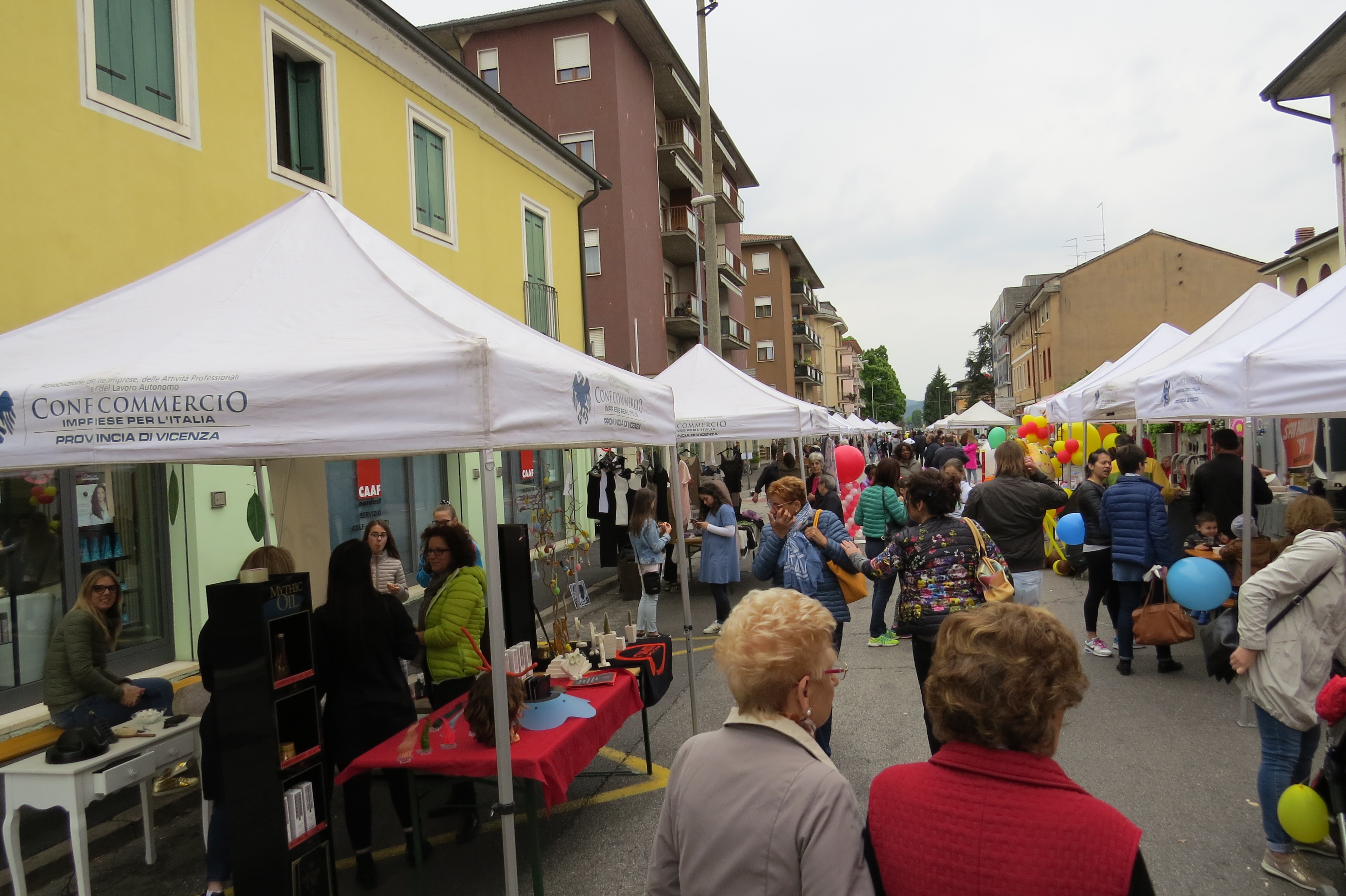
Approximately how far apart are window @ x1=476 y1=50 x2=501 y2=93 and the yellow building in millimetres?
14634

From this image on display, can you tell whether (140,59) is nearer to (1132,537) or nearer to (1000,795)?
(1000,795)

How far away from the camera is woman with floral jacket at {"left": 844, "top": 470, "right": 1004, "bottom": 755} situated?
415 cm

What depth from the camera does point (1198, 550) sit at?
7.12m

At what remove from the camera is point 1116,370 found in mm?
12109

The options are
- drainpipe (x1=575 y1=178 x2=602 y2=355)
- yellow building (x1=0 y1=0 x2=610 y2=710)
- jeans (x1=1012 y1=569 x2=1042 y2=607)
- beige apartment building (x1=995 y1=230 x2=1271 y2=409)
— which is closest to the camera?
yellow building (x1=0 y1=0 x2=610 y2=710)

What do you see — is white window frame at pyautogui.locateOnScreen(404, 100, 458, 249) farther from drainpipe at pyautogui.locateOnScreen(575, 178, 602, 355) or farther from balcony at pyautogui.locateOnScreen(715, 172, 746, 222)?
balcony at pyautogui.locateOnScreen(715, 172, 746, 222)

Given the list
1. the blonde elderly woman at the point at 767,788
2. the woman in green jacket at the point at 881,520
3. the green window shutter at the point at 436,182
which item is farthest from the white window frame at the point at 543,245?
the blonde elderly woman at the point at 767,788

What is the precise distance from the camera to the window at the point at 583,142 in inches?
987

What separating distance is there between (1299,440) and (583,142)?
20.1 meters

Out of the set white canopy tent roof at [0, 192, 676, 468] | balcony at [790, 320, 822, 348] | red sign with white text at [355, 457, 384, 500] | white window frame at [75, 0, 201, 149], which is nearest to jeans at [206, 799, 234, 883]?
white canopy tent roof at [0, 192, 676, 468]

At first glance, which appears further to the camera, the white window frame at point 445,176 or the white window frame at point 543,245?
the white window frame at point 543,245

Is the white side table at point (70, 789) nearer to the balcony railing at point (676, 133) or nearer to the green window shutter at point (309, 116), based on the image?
the green window shutter at point (309, 116)

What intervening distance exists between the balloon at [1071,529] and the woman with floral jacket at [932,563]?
494 cm

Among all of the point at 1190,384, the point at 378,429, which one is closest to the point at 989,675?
the point at 378,429
